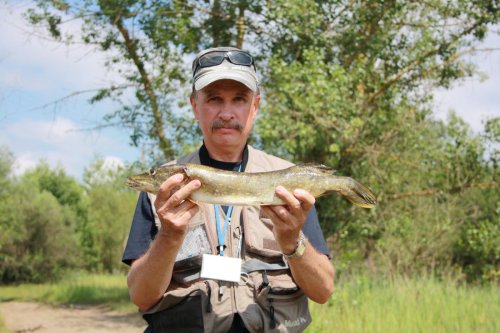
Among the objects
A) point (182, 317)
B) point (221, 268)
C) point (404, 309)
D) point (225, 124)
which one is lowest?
point (404, 309)

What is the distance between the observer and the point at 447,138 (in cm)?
1269

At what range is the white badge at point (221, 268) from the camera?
9.39 feet

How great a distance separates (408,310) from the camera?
22.8ft

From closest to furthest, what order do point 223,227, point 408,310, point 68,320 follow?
1. point 223,227
2. point 408,310
3. point 68,320

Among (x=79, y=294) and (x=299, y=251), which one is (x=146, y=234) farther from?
(x=79, y=294)

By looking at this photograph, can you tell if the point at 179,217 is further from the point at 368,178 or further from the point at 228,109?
the point at 368,178

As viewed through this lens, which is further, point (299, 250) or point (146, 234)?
point (146, 234)

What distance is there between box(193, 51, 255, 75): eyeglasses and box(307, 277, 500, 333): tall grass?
4.28 meters

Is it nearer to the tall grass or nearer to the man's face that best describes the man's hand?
the man's face

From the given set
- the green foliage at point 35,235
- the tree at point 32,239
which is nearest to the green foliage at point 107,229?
the green foliage at point 35,235

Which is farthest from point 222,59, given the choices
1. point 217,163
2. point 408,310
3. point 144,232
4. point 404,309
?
point 404,309

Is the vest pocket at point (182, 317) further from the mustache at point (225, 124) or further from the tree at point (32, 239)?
the tree at point (32, 239)

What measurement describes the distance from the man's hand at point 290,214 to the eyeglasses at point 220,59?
34.3 inches

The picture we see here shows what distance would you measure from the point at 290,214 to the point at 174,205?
1.81 ft
